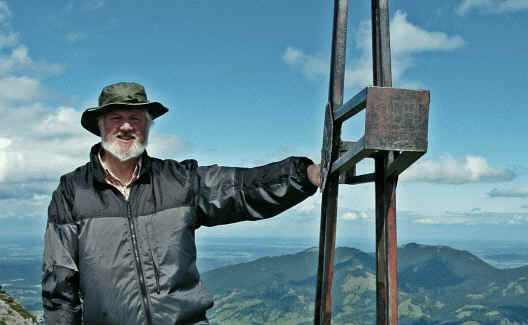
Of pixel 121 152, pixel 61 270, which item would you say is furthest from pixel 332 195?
pixel 61 270

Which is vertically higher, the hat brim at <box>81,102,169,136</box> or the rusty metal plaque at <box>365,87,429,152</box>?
the hat brim at <box>81,102,169,136</box>

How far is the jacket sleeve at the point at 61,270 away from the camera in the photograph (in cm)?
442

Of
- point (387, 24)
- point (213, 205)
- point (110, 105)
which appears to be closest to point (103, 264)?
point (213, 205)

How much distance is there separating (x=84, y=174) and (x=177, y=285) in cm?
133

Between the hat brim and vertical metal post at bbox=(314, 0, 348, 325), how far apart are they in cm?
158

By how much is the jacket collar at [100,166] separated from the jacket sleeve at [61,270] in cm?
32

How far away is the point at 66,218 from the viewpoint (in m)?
4.48

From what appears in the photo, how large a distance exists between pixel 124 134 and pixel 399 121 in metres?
2.47

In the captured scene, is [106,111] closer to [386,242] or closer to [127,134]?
[127,134]

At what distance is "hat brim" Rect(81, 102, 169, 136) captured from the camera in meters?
4.53

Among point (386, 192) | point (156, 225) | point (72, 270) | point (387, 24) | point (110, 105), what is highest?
point (387, 24)

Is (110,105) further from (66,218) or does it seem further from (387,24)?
(387,24)

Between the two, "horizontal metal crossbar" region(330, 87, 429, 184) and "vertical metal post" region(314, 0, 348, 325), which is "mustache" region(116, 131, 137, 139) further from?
"horizontal metal crossbar" region(330, 87, 429, 184)

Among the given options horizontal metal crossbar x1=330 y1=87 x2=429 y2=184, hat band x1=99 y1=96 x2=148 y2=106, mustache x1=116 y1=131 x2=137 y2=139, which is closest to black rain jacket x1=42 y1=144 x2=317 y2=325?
mustache x1=116 y1=131 x2=137 y2=139
